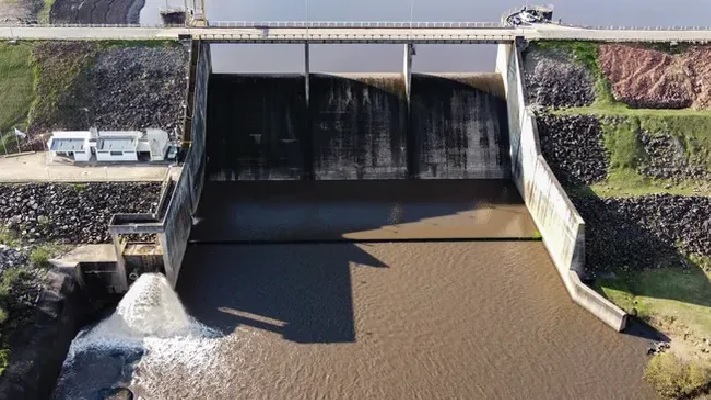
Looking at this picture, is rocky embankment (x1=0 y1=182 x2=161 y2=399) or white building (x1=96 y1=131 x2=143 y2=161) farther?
white building (x1=96 y1=131 x2=143 y2=161)

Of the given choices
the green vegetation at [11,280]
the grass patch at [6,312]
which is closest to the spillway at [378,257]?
the green vegetation at [11,280]

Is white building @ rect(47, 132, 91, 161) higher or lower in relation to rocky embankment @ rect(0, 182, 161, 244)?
higher

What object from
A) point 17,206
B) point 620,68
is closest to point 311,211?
point 17,206

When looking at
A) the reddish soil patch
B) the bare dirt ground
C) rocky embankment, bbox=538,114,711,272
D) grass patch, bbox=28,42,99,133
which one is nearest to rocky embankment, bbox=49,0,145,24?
the bare dirt ground

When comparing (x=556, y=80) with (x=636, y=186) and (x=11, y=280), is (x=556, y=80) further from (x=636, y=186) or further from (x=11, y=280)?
(x=11, y=280)

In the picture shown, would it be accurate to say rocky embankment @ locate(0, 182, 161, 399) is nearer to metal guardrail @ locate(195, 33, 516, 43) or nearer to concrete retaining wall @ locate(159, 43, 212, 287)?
concrete retaining wall @ locate(159, 43, 212, 287)

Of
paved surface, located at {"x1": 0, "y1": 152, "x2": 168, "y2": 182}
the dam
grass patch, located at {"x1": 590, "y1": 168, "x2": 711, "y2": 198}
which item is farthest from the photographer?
grass patch, located at {"x1": 590, "y1": 168, "x2": 711, "y2": 198}

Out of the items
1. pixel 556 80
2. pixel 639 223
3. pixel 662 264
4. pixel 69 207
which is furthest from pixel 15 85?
pixel 662 264

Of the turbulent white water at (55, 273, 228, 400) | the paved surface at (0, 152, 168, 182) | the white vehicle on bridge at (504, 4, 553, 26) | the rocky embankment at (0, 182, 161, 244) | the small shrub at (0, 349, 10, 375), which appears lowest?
the turbulent white water at (55, 273, 228, 400)
